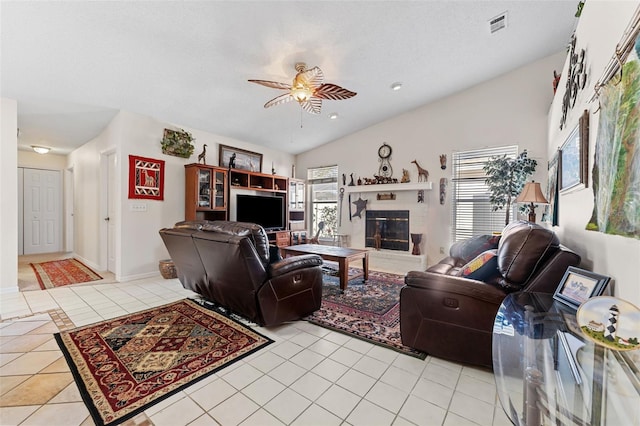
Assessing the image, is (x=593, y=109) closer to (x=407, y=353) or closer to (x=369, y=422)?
(x=407, y=353)

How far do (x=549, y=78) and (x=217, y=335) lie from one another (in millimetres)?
5552

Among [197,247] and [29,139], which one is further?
[29,139]

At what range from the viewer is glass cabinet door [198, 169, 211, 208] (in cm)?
462

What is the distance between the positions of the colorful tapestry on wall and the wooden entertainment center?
4.72 m

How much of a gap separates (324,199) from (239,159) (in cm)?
222

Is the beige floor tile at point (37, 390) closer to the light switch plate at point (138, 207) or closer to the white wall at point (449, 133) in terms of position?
the light switch plate at point (138, 207)

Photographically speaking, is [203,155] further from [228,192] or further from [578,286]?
[578,286]

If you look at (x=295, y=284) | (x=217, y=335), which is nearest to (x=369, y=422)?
(x=295, y=284)

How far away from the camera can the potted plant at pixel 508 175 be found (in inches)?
155

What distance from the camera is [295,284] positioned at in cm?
250

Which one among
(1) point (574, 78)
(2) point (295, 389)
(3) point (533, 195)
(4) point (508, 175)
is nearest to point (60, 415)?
(2) point (295, 389)

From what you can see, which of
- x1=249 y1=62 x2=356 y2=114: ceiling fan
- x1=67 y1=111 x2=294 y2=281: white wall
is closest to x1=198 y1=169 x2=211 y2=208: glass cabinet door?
x1=67 y1=111 x2=294 y2=281: white wall

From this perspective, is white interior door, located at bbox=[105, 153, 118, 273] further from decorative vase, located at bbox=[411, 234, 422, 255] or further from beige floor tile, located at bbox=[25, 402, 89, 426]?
decorative vase, located at bbox=[411, 234, 422, 255]

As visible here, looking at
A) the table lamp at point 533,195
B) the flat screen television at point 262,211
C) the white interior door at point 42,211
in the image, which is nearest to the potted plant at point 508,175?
the table lamp at point 533,195
